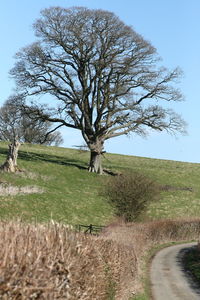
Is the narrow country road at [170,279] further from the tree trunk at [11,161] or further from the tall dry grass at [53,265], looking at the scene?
the tree trunk at [11,161]

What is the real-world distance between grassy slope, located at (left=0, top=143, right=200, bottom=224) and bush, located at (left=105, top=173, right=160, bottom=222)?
173 centimetres

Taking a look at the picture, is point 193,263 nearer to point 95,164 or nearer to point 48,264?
point 48,264

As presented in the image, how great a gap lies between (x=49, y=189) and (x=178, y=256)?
14.8 m

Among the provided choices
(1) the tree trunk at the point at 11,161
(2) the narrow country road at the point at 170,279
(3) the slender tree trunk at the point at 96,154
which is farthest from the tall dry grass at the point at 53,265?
(3) the slender tree trunk at the point at 96,154

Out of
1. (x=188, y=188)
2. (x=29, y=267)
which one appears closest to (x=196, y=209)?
(x=188, y=188)

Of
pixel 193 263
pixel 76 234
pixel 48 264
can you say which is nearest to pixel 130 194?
pixel 193 263

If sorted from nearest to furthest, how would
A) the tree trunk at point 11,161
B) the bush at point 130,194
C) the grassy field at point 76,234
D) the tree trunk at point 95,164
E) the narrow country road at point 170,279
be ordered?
the grassy field at point 76,234 < the narrow country road at point 170,279 < the bush at point 130,194 < the tree trunk at point 11,161 < the tree trunk at point 95,164

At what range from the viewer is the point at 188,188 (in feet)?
172

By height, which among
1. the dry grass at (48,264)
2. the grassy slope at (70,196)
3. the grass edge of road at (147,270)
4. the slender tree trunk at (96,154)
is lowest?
the grass edge of road at (147,270)

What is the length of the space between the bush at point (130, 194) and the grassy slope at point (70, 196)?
5.69 feet

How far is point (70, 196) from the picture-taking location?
3750 centimetres

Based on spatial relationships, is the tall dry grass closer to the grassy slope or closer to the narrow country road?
the narrow country road

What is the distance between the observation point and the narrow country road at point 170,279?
662 inches

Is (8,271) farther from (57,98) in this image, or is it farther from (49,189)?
(57,98)
